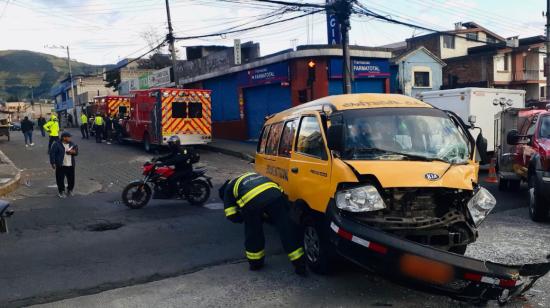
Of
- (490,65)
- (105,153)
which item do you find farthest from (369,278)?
(490,65)

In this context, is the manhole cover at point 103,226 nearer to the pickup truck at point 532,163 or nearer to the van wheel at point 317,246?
the van wheel at point 317,246

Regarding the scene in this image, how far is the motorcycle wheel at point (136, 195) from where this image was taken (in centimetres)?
1005

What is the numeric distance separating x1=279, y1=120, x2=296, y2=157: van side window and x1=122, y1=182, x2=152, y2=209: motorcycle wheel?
4.21 metres

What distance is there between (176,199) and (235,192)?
4.97 meters

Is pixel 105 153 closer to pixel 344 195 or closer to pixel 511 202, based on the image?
pixel 511 202

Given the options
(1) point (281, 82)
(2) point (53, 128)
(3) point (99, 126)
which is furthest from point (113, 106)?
(2) point (53, 128)

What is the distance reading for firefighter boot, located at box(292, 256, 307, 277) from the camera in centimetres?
560

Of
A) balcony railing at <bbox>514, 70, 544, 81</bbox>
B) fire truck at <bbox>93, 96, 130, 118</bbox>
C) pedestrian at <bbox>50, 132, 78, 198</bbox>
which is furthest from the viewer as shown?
balcony railing at <bbox>514, 70, 544, 81</bbox>

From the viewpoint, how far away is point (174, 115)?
63.9 ft

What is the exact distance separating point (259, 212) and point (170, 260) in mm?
1626

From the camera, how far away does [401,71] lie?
32.5 metres

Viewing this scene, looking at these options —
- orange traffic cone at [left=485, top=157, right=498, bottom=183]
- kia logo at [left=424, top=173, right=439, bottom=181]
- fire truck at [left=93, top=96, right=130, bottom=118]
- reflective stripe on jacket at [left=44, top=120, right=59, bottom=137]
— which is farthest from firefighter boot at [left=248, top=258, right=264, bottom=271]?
fire truck at [left=93, top=96, right=130, bottom=118]

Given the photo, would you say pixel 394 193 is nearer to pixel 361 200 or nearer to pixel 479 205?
pixel 361 200

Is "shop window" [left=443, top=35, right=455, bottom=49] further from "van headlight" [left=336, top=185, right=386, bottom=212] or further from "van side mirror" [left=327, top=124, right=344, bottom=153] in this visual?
"van headlight" [left=336, top=185, right=386, bottom=212]
